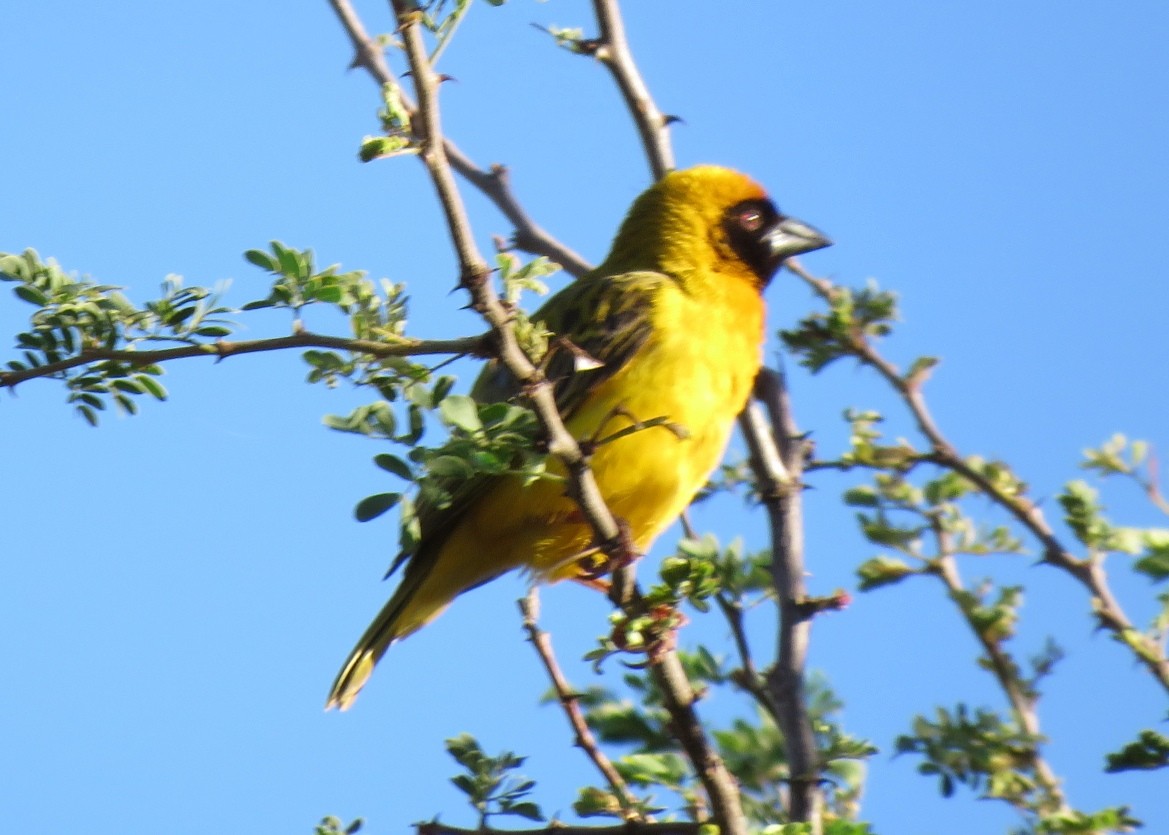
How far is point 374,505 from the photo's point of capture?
286 centimetres

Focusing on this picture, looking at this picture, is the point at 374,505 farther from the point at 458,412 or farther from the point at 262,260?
the point at 262,260

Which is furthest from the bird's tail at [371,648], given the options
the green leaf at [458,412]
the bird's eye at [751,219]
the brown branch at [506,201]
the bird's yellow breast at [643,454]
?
the green leaf at [458,412]

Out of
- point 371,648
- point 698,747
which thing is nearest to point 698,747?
point 698,747

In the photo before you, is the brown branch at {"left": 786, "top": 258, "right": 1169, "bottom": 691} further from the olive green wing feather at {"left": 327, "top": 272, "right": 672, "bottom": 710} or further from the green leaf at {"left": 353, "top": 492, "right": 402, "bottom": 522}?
the green leaf at {"left": 353, "top": 492, "right": 402, "bottom": 522}

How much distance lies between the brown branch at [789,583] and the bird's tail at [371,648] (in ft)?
3.96

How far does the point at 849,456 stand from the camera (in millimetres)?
5066

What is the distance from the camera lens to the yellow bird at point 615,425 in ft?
14.5

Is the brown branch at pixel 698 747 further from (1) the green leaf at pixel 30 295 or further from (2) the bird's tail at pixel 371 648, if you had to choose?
(2) the bird's tail at pixel 371 648

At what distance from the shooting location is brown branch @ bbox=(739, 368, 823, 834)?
3703 millimetres

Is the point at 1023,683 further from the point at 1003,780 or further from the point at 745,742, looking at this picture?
the point at 745,742

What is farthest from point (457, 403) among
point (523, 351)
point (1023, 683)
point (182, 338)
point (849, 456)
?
point (1023, 683)

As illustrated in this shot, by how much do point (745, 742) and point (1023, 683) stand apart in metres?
0.96

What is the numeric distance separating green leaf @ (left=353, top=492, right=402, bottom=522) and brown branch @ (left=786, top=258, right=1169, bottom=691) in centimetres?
220

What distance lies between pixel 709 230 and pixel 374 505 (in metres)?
3.04
